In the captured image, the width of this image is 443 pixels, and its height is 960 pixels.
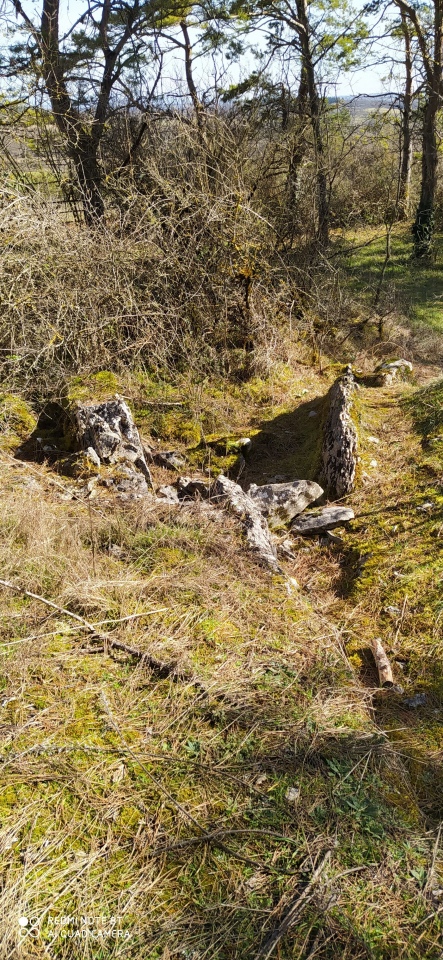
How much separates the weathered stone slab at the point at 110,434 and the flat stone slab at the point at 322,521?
116 cm

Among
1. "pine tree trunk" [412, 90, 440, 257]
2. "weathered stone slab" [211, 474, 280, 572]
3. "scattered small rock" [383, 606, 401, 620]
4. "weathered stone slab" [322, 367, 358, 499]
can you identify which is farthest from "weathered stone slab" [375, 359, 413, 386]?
"pine tree trunk" [412, 90, 440, 257]

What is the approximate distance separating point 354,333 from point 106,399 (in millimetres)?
4247

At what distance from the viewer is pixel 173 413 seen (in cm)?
543

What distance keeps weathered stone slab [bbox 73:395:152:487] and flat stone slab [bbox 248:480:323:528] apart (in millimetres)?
863

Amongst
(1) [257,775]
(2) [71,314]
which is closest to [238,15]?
(2) [71,314]

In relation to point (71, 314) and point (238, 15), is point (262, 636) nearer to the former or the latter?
point (71, 314)

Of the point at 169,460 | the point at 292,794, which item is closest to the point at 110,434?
the point at 169,460

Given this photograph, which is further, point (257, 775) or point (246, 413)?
point (246, 413)

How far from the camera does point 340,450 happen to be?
4.36 metres

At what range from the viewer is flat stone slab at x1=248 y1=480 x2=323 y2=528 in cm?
400

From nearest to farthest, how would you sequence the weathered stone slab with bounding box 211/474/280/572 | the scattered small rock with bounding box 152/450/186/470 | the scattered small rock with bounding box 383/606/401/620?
the scattered small rock with bounding box 383/606/401/620 → the weathered stone slab with bounding box 211/474/280/572 → the scattered small rock with bounding box 152/450/186/470

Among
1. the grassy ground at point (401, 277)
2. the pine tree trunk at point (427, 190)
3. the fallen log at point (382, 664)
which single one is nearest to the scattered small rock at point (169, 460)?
the fallen log at point (382, 664)

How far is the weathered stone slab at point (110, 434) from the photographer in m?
4.39

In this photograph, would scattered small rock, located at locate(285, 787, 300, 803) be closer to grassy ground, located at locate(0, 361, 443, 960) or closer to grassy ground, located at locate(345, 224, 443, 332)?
grassy ground, located at locate(0, 361, 443, 960)
